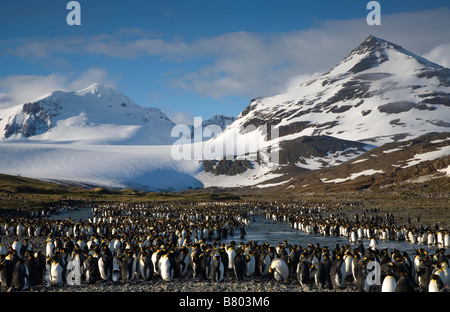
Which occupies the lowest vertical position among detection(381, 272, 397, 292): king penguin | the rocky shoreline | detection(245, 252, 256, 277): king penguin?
the rocky shoreline

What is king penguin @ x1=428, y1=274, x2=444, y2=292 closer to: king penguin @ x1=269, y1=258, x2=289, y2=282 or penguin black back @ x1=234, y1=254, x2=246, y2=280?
king penguin @ x1=269, y1=258, x2=289, y2=282

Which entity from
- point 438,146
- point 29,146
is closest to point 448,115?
point 438,146

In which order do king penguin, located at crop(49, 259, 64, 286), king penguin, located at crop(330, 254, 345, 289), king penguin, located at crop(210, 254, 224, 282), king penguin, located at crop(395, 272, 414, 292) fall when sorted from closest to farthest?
king penguin, located at crop(395, 272, 414, 292), king penguin, located at crop(330, 254, 345, 289), king penguin, located at crop(49, 259, 64, 286), king penguin, located at crop(210, 254, 224, 282)

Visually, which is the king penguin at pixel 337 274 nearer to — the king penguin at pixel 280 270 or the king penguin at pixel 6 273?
the king penguin at pixel 280 270

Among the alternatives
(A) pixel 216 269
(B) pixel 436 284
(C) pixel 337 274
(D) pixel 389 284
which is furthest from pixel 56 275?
(B) pixel 436 284

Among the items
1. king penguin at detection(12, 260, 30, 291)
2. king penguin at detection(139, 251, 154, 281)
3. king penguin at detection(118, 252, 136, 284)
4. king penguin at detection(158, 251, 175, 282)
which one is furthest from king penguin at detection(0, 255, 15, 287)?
king penguin at detection(158, 251, 175, 282)

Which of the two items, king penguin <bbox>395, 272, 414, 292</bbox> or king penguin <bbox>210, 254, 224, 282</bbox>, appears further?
king penguin <bbox>210, 254, 224, 282</bbox>

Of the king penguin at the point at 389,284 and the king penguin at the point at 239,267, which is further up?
the king penguin at the point at 389,284

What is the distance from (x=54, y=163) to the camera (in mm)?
147375

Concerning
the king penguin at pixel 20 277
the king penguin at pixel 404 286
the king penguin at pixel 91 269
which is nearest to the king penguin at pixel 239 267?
→ the king penguin at pixel 91 269

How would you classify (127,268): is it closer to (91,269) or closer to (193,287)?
(91,269)
